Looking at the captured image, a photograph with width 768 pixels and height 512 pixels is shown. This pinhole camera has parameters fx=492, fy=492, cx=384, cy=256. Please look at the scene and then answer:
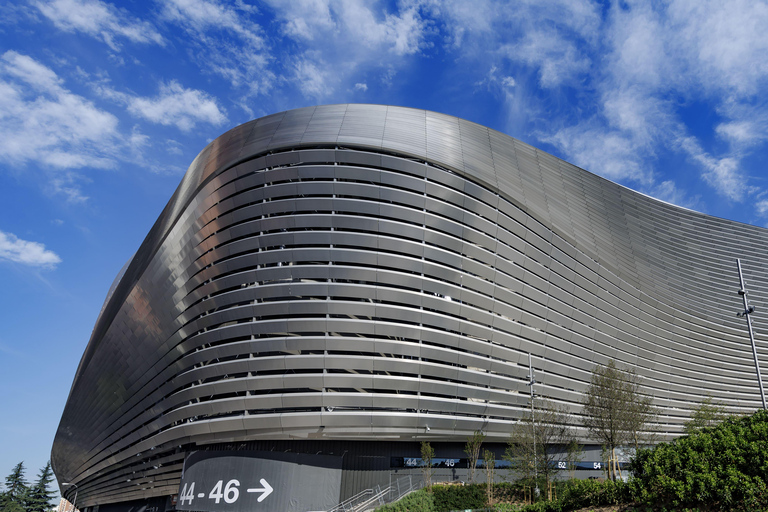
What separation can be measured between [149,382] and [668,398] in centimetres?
5824

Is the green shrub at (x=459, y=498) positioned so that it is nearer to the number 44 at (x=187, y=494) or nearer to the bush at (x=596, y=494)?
the bush at (x=596, y=494)

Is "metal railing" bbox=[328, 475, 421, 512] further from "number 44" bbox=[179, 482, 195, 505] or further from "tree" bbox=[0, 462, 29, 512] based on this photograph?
"tree" bbox=[0, 462, 29, 512]

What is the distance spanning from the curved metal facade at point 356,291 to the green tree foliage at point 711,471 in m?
19.7

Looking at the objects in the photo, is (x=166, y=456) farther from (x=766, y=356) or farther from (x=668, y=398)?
(x=766, y=356)

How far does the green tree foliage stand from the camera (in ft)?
40.3

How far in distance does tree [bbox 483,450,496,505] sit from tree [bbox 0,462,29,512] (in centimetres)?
8047

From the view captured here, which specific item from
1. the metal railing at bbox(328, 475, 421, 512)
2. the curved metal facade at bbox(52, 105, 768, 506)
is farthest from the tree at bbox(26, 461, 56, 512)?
the metal railing at bbox(328, 475, 421, 512)

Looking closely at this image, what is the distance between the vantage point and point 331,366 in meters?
32.4

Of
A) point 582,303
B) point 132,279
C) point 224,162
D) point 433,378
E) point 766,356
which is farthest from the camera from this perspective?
point 766,356

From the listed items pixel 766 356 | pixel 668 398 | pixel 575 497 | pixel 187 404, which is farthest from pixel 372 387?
pixel 766 356

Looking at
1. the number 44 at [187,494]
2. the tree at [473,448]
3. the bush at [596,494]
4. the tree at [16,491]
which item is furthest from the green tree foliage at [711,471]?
the tree at [16,491]

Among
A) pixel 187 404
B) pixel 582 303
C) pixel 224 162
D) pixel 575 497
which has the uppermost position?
pixel 224 162

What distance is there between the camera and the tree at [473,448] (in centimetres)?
3488

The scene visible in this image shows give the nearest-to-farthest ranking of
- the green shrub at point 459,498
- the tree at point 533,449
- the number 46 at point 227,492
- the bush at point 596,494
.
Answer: the bush at point 596,494 → the green shrub at point 459,498 → the tree at point 533,449 → the number 46 at point 227,492
